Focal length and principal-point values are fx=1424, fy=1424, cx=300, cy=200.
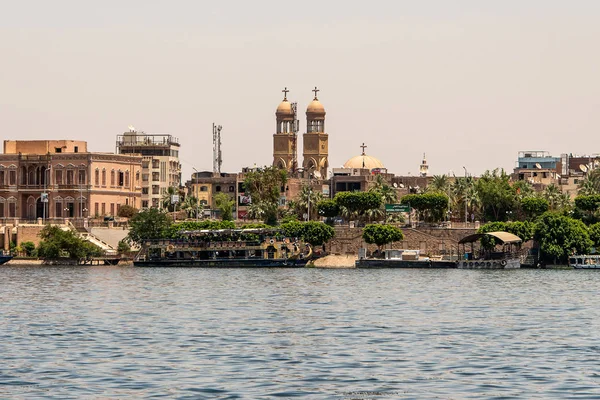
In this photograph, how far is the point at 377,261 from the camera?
543ft

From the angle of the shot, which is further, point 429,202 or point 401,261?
point 429,202

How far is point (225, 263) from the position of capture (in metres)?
167

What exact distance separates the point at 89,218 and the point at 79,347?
126226 mm

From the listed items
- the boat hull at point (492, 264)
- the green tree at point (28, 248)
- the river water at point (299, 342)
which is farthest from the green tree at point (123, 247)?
the river water at point (299, 342)

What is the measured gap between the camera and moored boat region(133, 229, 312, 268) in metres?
166

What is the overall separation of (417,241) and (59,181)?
48.7 metres

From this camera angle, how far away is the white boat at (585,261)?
155m

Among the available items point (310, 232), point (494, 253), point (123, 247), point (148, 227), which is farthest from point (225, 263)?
point (494, 253)

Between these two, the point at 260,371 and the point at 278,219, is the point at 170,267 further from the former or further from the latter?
the point at 260,371

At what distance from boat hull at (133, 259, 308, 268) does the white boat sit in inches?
1241

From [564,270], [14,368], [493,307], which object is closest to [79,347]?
[14,368]

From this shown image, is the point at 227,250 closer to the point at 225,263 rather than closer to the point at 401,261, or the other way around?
the point at 225,263

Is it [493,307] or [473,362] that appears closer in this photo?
[473,362]

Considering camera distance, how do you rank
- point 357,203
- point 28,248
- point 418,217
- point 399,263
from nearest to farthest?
point 399,263 < point 28,248 < point 357,203 < point 418,217
